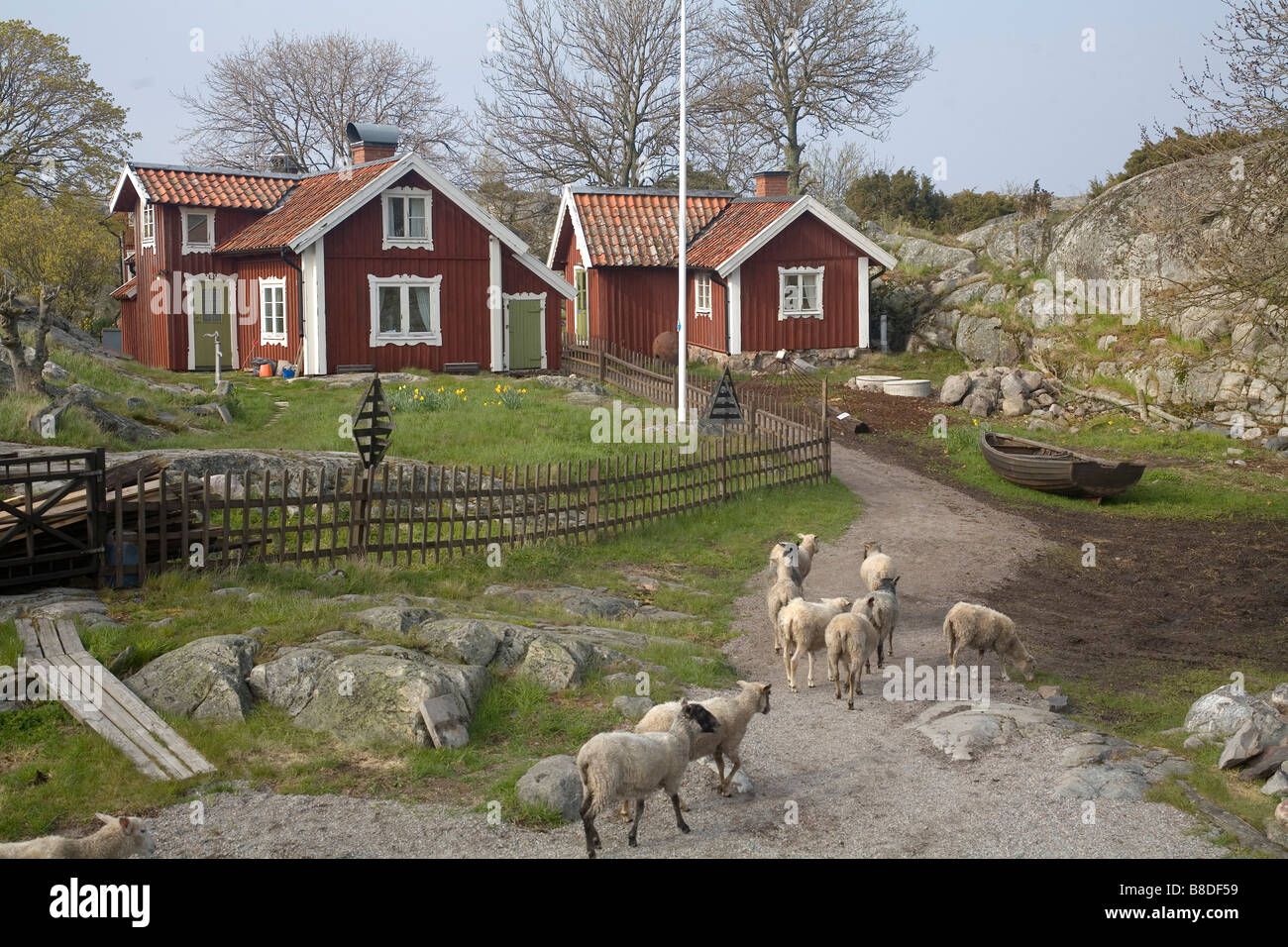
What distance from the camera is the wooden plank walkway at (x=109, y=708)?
848cm

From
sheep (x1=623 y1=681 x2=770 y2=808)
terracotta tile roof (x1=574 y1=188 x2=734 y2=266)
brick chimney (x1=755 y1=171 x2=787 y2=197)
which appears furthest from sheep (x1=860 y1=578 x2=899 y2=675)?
brick chimney (x1=755 y1=171 x2=787 y2=197)

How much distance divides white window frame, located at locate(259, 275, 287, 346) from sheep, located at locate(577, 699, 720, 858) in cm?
2670

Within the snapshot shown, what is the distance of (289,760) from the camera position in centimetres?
876

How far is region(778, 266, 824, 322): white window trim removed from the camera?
36.9m

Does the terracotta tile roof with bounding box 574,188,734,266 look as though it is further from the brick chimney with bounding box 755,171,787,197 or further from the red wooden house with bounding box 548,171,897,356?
the brick chimney with bounding box 755,171,787,197

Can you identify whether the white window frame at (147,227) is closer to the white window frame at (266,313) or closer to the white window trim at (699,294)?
the white window frame at (266,313)

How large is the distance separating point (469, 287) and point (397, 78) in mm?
33009

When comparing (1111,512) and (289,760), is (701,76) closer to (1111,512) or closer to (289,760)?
(1111,512)

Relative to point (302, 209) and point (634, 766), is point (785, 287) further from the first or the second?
point (634, 766)

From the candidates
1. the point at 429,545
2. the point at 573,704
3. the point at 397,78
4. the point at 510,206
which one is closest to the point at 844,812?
the point at 573,704

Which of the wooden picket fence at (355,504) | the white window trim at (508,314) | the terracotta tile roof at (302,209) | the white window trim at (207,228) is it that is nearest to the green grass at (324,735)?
the wooden picket fence at (355,504)

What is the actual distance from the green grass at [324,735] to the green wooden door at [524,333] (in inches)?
713

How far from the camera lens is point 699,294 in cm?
3834

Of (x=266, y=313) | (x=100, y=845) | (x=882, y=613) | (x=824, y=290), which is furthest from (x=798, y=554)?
(x=824, y=290)
